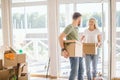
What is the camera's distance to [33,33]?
557cm

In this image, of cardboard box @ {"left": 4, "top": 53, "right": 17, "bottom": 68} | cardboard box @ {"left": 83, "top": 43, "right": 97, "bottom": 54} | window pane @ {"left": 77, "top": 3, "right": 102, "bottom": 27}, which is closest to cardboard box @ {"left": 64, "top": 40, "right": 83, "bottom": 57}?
cardboard box @ {"left": 83, "top": 43, "right": 97, "bottom": 54}

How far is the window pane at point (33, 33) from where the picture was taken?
216 inches

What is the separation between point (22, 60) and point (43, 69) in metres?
1.54

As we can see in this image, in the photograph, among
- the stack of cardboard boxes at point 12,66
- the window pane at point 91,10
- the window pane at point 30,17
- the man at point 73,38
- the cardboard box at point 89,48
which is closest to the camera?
the man at point 73,38

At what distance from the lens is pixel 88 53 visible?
4238 mm

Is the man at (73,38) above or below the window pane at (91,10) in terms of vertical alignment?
below

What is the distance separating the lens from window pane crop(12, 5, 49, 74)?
216 inches

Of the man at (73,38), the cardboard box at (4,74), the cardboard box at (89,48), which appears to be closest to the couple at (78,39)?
the man at (73,38)

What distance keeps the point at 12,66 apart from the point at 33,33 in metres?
1.69

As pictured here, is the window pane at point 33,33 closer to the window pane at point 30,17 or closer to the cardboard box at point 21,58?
the window pane at point 30,17

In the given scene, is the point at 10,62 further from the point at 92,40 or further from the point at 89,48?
the point at 92,40

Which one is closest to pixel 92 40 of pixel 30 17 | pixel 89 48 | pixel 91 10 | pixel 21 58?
pixel 89 48

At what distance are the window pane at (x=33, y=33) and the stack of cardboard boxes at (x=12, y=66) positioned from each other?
4.73ft

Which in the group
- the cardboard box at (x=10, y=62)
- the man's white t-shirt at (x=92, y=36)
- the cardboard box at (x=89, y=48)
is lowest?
the cardboard box at (x=10, y=62)
